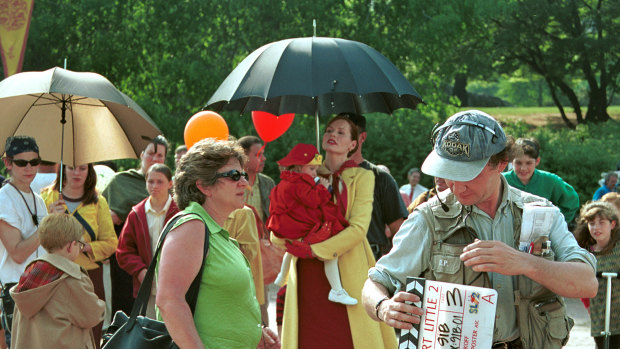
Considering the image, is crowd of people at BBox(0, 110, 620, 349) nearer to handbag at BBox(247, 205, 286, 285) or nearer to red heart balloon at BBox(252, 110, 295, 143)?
handbag at BBox(247, 205, 286, 285)

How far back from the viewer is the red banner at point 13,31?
1252 cm

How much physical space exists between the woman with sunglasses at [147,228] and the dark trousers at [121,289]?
1.19 metres

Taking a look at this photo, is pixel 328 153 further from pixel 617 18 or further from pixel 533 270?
pixel 617 18

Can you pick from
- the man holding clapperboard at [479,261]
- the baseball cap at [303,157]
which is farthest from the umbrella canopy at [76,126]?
the man holding clapperboard at [479,261]

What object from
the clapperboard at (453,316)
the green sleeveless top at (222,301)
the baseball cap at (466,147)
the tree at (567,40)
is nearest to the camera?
the clapperboard at (453,316)

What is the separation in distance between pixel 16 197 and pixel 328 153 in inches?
99.9

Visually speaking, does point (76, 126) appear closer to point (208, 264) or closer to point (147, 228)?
point (147, 228)

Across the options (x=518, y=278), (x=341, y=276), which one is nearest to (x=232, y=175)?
(x=518, y=278)

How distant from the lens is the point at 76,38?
62.0 ft

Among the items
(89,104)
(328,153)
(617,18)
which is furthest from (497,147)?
(617,18)

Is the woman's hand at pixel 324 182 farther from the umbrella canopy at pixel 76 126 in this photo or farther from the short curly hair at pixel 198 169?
the short curly hair at pixel 198 169

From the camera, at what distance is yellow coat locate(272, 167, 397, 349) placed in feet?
19.6

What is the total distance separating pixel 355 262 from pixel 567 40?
86.2ft

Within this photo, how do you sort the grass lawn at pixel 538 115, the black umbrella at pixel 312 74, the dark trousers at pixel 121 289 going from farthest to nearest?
the grass lawn at pixel 538 115, the dark trousers at pixel 121 289, the black umbrella at pixel 312 74
